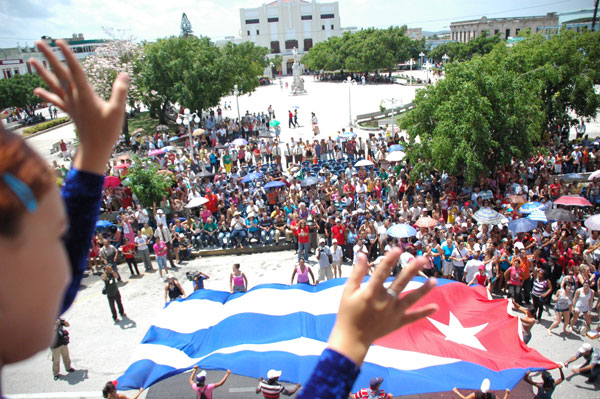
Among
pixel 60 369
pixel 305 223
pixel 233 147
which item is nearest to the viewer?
pixel 60 369

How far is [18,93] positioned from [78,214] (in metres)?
59.4

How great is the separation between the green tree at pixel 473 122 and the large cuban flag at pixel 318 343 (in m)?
8.06

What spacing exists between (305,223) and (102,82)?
25.6 metres

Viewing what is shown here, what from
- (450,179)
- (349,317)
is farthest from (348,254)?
(349,317)

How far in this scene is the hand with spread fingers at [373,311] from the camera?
1.66 meters

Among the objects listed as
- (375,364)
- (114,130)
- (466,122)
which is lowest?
(375,364)

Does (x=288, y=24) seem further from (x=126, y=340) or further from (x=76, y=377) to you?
(x=76, y=377)

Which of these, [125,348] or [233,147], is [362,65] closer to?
[233,147]

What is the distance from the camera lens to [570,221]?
12992mm

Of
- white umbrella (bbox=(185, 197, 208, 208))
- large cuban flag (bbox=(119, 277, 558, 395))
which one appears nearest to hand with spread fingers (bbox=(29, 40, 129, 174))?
large cuban flag (bbox=(119, 277, 558, 395))

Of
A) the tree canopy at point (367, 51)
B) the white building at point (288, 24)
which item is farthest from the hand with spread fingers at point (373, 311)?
the white building at point (288, 24)

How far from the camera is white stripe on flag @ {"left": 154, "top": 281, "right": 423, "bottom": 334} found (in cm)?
910

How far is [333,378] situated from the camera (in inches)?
65.9

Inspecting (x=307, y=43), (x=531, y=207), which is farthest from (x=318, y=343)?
(x=307, y=43)
